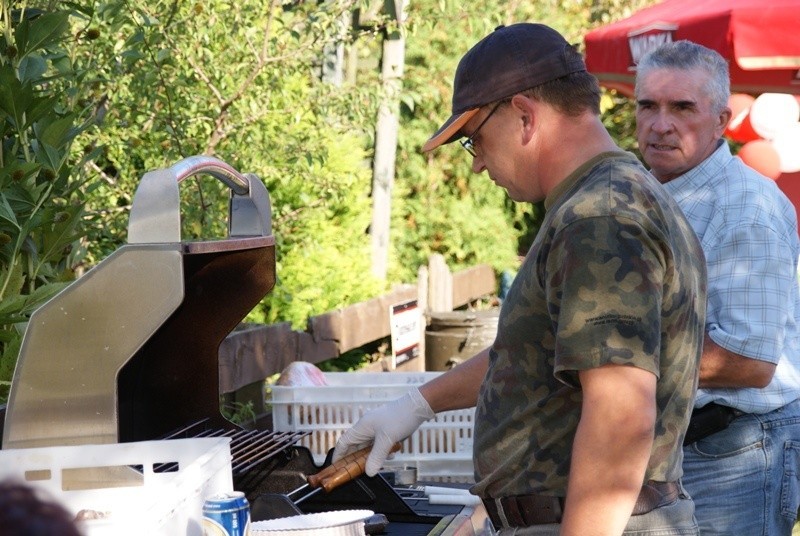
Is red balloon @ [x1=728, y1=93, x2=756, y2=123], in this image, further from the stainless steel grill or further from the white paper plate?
the white paper plate

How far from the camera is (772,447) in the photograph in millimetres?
3172

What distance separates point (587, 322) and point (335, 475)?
3.60ft

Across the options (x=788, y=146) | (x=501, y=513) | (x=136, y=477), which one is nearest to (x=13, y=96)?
(x=136, y=477)

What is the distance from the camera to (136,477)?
2232 mm

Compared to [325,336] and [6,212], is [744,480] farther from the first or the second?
[325,336]

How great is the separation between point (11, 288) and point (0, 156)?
0.40 m

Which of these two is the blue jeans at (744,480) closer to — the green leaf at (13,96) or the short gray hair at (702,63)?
the short gray hair at (702,63)

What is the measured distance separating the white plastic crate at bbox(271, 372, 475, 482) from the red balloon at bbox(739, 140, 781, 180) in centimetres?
297

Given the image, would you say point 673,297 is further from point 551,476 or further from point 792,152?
point 792,152

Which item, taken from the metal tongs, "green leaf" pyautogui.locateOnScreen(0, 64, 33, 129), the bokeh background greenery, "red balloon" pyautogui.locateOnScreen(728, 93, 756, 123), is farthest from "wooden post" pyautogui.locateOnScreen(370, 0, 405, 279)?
the metal tongs

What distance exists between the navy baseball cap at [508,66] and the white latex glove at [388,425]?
0.97 m

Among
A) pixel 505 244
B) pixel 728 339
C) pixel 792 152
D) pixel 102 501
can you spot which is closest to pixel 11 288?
pixel 102 501

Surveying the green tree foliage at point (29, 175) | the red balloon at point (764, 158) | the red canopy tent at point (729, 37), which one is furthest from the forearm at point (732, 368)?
the red balloon at point (764, 158)

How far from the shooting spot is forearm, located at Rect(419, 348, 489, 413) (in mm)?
2883
